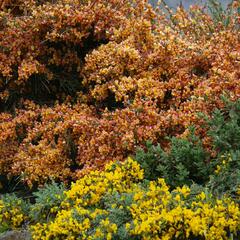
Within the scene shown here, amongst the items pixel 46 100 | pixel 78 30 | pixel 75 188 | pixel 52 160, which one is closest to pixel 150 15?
pixel 78 30

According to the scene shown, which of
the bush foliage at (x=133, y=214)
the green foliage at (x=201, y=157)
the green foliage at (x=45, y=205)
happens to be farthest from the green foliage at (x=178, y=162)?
the green foliage at (x=45, y=205)

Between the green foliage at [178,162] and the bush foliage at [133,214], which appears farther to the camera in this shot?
the green foliage at [178,162]

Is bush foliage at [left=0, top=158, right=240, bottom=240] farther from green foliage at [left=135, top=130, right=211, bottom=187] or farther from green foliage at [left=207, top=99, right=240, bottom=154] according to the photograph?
green foliage at [left=207, top=99, right=240, bottom=154]

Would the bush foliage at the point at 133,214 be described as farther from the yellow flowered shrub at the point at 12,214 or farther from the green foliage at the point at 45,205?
the yellow flowered shrub at the point at 12,214

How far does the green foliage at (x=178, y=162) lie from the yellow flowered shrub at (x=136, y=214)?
0.29 meters

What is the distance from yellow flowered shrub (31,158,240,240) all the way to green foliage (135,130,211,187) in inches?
11.5

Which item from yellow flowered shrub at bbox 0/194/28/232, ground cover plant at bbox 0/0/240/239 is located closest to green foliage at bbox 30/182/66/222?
ground cover plant at bbox 0/0/240/239

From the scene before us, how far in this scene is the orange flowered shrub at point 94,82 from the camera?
502 cm

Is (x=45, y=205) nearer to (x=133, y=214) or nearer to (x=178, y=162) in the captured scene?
(x=133, y=214)

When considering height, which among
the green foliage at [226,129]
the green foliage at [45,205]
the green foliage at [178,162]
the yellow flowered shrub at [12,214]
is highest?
the green foliage at [226,129]

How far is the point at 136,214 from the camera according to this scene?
3.66 m

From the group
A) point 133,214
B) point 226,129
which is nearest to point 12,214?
point 133,214

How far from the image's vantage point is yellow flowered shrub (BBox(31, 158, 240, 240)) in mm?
3516

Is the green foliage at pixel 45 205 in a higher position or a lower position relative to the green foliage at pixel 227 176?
lower
